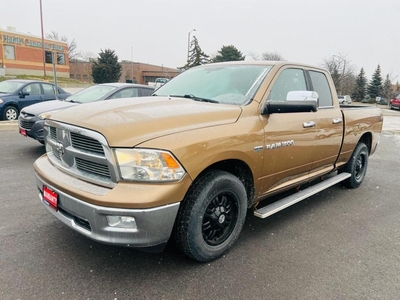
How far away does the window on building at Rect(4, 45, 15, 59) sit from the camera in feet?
126

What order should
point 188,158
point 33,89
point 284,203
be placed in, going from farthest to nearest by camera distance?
point 33,89
point 284,203
point 188,158

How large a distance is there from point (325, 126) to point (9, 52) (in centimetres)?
4465

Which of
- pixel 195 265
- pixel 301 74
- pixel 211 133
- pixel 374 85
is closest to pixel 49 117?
pixel 211 133

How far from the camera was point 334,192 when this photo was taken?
4902 mm

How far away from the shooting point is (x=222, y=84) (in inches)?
135

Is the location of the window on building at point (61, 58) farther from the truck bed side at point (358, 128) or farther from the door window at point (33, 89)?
the truck bed side at point (358, 128)

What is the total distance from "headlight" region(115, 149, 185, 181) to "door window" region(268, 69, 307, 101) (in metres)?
1.51

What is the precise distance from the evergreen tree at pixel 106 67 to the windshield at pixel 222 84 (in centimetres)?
4119

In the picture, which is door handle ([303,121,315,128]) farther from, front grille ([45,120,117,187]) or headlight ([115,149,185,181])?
front grille ([45,120,117,187])

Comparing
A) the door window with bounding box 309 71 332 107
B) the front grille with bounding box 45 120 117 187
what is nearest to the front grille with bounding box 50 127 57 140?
the front grille with bounding box 45 120 117 187

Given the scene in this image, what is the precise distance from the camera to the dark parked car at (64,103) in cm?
589

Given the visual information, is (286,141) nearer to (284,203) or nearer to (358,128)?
(284,203)

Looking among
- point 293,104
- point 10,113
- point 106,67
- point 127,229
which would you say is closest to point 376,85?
point 106,67

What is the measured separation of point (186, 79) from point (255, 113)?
1313 mm
